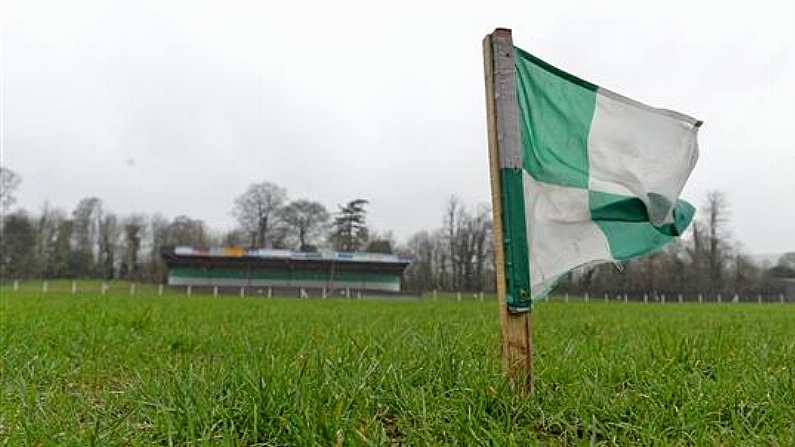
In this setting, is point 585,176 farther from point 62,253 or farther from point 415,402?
point 62,253

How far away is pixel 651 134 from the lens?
306 cm

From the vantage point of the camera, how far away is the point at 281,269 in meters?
58.0

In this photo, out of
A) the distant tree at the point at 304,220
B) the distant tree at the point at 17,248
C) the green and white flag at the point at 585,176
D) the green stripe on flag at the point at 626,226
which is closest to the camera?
A: the green and white flag at the point at 585,176

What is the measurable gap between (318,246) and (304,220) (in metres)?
4.19

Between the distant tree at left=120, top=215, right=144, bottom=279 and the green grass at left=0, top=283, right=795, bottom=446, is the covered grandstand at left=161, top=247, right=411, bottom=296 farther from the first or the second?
the green grass at left=0, top=283, right=795, bottom=446

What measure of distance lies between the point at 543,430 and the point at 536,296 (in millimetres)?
659

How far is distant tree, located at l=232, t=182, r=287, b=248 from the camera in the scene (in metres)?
66.9

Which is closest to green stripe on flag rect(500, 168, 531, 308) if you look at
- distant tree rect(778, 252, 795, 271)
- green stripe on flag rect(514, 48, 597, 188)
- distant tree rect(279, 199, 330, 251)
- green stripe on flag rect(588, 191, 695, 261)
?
green stripe on flag rect(514, 48, 597, 188)

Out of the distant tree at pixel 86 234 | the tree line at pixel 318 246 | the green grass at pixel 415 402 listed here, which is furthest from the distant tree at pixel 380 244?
the green grass at pixel 415 402

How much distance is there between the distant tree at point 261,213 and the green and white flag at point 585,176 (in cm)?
6645

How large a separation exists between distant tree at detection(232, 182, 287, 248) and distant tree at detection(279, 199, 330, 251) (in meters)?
1.47

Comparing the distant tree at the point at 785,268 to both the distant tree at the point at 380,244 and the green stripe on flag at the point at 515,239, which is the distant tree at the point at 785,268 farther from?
the green stripe on flag at the point at 515,239

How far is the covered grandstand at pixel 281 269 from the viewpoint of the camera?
5597 centimetres

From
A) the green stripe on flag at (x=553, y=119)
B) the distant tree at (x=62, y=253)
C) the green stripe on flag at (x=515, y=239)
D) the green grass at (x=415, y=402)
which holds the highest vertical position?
the distant tree at (x=62, y=253)
